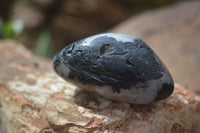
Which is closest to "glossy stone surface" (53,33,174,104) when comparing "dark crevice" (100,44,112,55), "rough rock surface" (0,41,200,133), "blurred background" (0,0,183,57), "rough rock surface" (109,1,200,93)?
"dark crevice" (100,44,112,55)

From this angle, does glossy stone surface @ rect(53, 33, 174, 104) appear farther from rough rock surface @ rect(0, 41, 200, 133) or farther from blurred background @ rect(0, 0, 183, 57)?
blurred background @ rect(0, 0, 183, 57)

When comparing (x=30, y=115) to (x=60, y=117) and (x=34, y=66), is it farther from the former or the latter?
(x=34, y=66)

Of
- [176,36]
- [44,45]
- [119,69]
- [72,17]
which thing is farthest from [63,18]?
[119,69]

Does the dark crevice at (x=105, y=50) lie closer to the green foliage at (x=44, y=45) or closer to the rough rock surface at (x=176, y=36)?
the rough rock surface at (x=176, y=36)

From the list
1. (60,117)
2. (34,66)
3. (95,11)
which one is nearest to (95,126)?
(60,117)

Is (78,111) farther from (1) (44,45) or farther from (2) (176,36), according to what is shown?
(1) (44,45)

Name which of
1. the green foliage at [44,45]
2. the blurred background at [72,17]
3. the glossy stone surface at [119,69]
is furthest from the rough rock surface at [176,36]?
the green foliage at [44,45]
